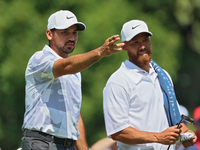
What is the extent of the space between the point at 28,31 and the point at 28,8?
56 centimetres

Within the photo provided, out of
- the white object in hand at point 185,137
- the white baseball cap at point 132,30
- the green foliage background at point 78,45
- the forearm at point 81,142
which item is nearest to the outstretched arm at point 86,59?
the white baseball cap at point 132,30

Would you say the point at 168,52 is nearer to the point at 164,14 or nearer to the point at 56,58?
the point at 164,14

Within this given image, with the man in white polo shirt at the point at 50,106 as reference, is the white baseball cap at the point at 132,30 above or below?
above

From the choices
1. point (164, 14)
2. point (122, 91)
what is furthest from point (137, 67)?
point (164, 14)

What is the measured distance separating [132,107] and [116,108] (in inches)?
6.1

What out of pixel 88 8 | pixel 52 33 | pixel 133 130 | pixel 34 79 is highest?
pixel 88 8

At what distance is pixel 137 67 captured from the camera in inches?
156

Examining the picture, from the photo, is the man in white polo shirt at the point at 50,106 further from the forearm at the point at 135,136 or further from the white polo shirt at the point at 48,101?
the forearm at the point at 135,136

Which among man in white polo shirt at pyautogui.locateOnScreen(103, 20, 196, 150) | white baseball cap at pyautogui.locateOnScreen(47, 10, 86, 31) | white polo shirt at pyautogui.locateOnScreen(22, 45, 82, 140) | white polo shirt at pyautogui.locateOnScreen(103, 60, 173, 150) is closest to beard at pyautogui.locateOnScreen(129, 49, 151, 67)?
man in white polo shirt at pyautogui.locateOnScreen(103, 20, 196, 150)

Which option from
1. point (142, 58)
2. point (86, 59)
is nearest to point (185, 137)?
point (142, 58)

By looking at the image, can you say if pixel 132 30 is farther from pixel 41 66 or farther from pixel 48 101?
pixel 48 101

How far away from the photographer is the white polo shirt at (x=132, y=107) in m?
3.66

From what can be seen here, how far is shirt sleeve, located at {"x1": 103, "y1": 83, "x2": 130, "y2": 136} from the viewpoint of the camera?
3.63 metres

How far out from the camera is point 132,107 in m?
3.71
